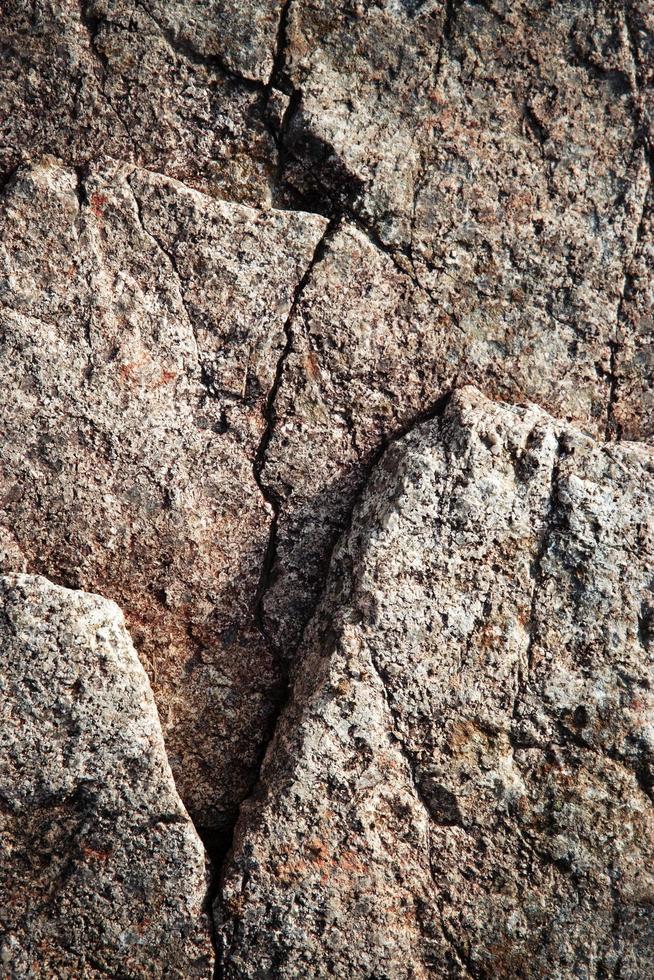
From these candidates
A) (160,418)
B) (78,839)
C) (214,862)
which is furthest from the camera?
(160,418)

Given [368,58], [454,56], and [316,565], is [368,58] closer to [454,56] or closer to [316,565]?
[454,56]

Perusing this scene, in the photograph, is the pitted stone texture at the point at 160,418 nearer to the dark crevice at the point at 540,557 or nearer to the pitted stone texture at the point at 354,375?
the pitted stone texture at the point at 354,375

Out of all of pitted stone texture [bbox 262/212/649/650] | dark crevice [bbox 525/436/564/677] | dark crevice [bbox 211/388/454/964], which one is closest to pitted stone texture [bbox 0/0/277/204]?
dark crevice [bbox 211/388/454/964]

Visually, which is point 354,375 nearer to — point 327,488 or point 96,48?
point 327,488

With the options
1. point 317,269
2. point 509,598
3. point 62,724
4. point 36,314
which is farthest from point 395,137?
point 62,724

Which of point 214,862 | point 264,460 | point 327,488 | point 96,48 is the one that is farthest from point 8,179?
point 214,862

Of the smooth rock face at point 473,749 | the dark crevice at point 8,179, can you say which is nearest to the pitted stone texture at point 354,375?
the smooth rock face at point 473,749
